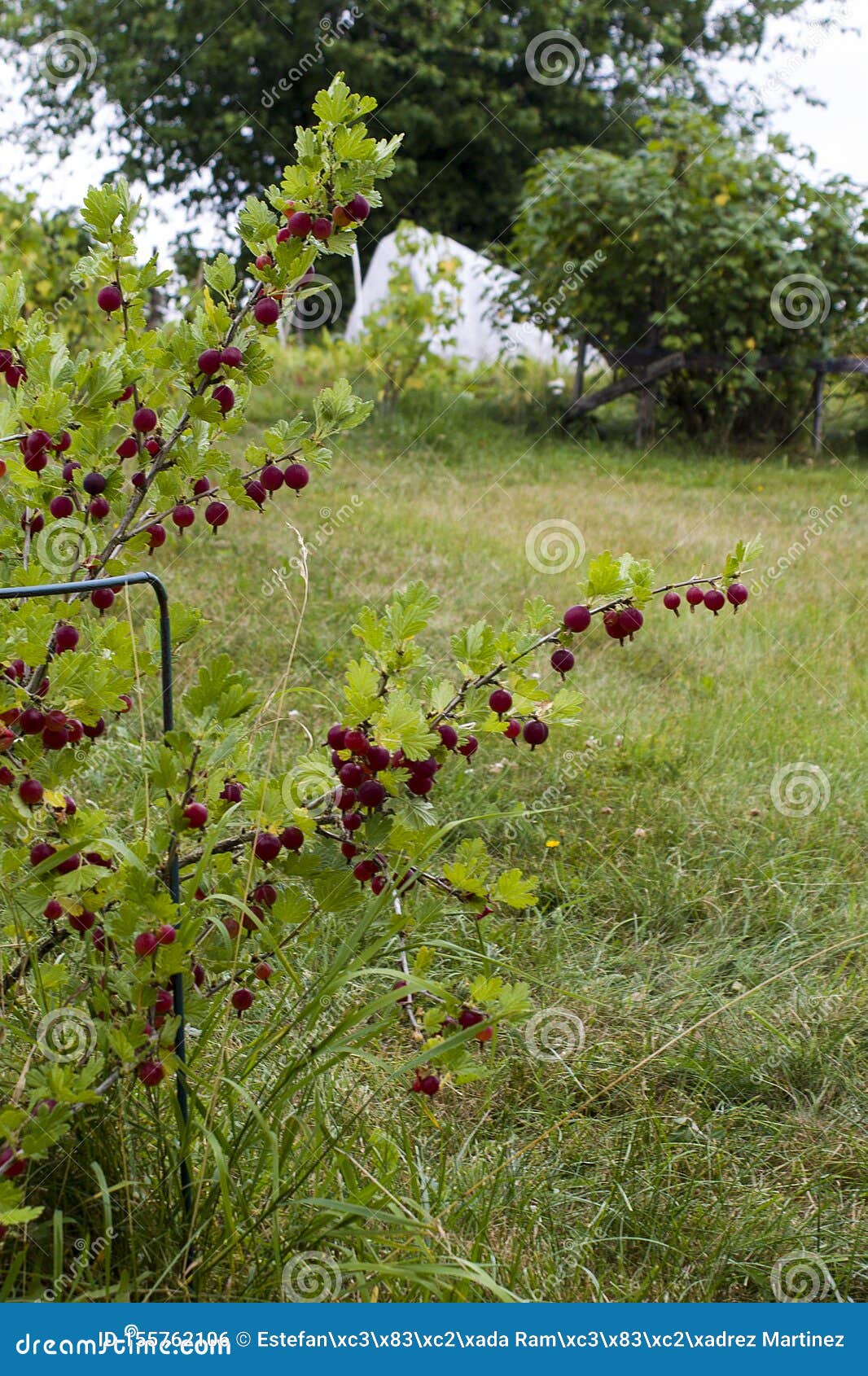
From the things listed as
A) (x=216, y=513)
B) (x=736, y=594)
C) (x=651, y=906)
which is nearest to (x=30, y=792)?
(x=216, y=513)

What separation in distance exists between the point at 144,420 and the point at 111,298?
0.66ft

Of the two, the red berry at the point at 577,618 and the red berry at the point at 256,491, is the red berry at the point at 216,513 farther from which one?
the red berry at the point at 577,618

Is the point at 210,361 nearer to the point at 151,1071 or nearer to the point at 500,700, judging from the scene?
the point at 500,700

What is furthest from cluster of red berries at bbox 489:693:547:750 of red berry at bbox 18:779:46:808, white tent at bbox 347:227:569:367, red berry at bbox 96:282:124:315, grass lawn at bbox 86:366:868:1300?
white tent at bbox 347:227:569:367

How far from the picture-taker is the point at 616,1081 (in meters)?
1.82

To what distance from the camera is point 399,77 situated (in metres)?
17.5

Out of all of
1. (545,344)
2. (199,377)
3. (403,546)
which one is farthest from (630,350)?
(199,377)

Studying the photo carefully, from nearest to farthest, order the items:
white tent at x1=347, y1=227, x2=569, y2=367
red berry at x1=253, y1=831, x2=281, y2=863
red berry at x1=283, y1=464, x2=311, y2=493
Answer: red berry at x1=253, y1=831, x2=281, y2=863
red berry at x1=283, y1=464, x2=311, y2=493
white tent at x1=347, y1=227, x2=569, y2=367

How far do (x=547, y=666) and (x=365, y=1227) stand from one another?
2.49m

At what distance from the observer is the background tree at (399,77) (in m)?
16.9

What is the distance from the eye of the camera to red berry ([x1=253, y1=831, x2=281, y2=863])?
1.40m

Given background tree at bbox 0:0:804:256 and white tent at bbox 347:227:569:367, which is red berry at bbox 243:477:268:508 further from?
background tree at bbox 0:0:804:256

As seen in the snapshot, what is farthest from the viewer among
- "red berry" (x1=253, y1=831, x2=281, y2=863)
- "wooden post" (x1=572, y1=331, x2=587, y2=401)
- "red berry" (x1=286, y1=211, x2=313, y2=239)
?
"wooden post" (x1=572, y1=331, x2=587, y2=401)

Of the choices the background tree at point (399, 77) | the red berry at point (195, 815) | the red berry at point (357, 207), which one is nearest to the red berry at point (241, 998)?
the red berry at point (195, 815)
